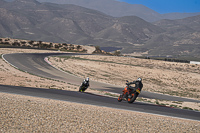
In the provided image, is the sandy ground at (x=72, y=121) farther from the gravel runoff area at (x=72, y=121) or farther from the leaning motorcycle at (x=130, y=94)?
the leaning motorcycle at (x=130, y=94)

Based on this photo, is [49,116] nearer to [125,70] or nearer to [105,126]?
[105,126]

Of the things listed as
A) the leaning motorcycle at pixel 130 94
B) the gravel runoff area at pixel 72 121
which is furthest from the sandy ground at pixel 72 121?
the leaning motorcycle at pixel 130 94

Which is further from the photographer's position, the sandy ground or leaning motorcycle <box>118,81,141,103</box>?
leaning motorcycle <box>118,81,141,103</box>

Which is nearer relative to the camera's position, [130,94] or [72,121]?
[72,121]

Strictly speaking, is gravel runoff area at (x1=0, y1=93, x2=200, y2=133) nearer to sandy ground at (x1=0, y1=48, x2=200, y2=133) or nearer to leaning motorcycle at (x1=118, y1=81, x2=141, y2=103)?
sandy ground at (x1=0, y1=48, x2=200, y2=133)

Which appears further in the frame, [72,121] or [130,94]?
[130,94]

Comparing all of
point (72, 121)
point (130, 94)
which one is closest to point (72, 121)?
point (72, 121)

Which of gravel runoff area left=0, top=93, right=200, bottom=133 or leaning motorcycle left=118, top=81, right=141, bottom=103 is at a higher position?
leaning motorcycle left=118, top=81, right=141, bottom=103

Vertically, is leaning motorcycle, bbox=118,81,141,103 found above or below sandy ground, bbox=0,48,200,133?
above

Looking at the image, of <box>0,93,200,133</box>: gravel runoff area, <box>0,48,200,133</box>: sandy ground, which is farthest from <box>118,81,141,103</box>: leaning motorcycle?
<box>0,48,200,133</box>: sandy ground

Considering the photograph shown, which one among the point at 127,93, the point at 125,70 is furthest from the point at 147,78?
the point at 127,93

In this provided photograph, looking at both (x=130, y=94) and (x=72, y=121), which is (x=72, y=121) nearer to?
(x=72, y=121)

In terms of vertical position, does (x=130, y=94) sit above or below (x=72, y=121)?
above

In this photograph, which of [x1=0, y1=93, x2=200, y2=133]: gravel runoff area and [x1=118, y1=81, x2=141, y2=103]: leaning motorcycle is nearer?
[x1=0, y1=93, x2=200, y2=133]: gravel runoff area
